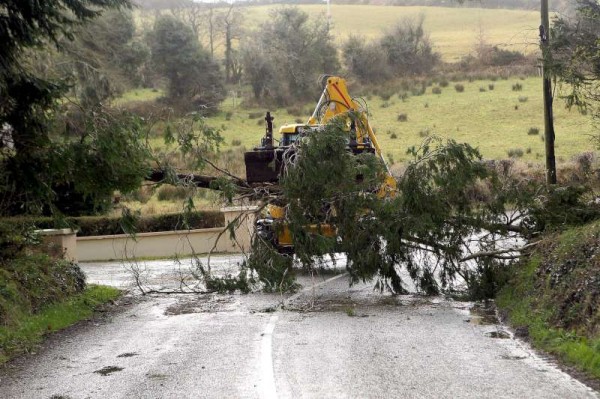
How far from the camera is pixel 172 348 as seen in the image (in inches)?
421

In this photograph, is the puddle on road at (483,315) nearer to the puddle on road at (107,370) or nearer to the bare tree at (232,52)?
the puddle on road at (107,370)


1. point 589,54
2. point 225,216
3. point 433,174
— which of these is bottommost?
point 225,216

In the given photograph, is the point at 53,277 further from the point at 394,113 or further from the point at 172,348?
the point at 394,113

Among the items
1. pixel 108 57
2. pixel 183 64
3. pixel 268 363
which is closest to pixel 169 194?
pixel 108 57

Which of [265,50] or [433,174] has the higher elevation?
[265,50]

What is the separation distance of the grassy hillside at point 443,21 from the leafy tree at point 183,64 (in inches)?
1097

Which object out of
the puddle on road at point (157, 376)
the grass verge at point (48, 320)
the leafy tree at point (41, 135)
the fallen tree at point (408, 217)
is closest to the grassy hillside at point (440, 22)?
the fallen tree at point (408, 217)

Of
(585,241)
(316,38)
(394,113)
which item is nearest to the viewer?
(585,241)

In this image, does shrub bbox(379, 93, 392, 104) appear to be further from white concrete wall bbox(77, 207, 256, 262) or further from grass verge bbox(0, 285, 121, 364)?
grass verge bbox(0, 285, 121, 364)

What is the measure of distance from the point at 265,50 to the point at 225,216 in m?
33.9

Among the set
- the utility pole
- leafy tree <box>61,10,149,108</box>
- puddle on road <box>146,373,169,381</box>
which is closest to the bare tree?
leafy tree <box>61,10,149,108</box>

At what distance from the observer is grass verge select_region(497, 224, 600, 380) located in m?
9.10

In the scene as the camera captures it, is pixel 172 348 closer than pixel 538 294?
Yes

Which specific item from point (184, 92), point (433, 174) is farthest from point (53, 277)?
point (184, 92)
